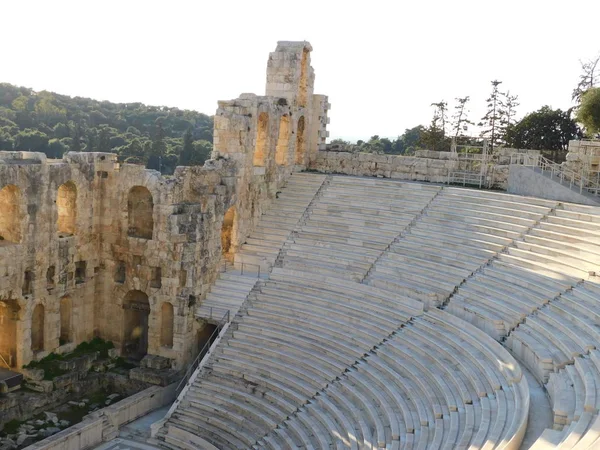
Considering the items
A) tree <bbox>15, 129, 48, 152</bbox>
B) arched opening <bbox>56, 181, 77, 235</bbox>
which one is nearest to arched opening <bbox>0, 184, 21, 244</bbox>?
arched opening <bbox>56, 181, 77, 235</bbox>

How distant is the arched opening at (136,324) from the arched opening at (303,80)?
11.0m

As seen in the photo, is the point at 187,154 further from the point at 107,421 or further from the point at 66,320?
the point at 107,421

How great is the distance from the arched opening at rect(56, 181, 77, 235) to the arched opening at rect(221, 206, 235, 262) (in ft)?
17.6

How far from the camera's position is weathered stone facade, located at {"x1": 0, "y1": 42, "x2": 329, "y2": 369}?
70.9ft

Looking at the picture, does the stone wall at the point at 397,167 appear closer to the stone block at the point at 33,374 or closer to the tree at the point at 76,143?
the stone block at the point at 33,374

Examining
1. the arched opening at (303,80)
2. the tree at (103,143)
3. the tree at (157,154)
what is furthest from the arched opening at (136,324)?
the tree at (157,154)

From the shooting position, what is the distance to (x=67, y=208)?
2414 cm

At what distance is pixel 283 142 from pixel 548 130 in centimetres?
1504

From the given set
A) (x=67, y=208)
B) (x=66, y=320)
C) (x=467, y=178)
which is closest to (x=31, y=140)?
(x=67, y=208)

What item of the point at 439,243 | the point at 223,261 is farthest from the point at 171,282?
the point at 439,243

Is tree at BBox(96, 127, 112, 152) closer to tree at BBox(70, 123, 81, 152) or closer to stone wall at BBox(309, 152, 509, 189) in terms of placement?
tree at BBox(70, 123, 81, 152)

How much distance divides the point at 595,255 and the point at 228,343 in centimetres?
1097

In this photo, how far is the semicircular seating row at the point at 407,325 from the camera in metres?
14.4

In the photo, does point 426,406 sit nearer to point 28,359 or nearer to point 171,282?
point 171,282
